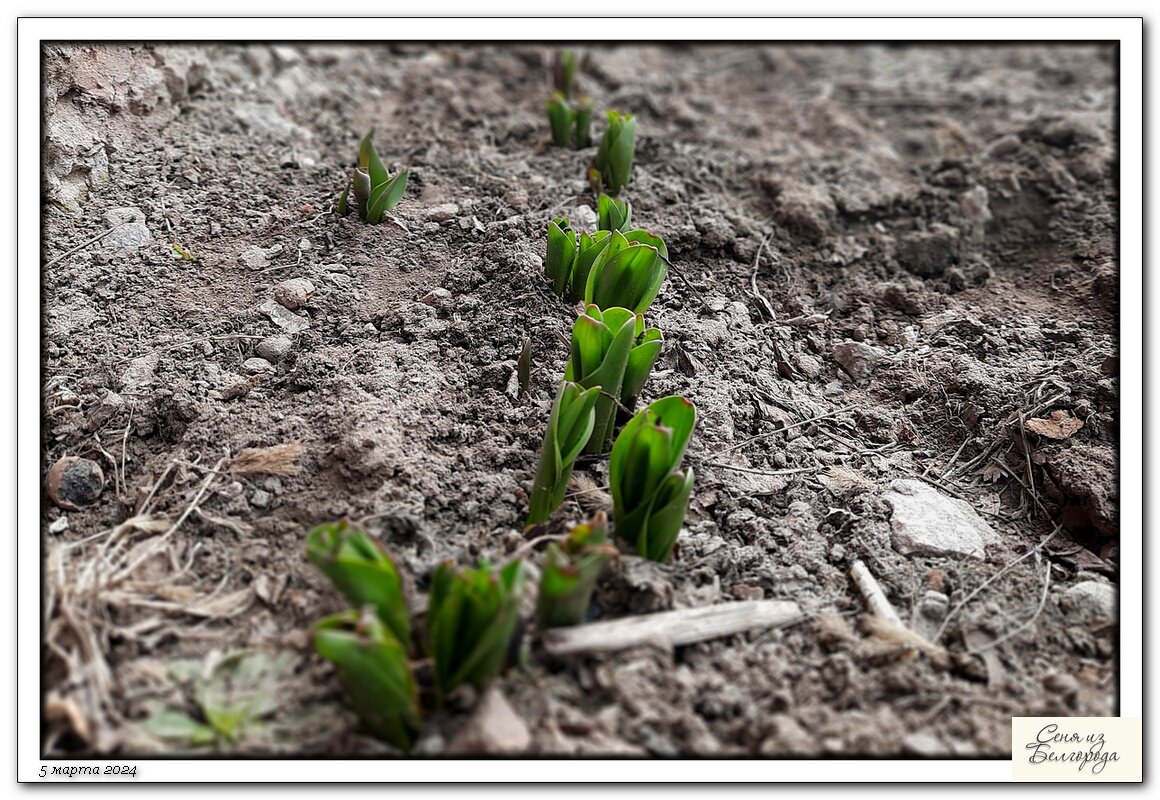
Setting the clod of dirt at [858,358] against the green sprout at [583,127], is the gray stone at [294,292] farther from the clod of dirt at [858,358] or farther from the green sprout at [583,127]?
the clod of dirt at [858,358]

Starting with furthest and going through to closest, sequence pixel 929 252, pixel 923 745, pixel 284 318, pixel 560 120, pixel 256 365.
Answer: pixel 560 120, pixel 929 252, pixel 284 318, pixel 256 365, pixel 923 745

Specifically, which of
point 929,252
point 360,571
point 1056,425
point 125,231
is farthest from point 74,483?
point 929,252

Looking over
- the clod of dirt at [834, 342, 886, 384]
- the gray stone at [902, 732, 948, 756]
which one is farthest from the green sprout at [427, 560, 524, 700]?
the clod of dirt at [834, 342, 886, 384]

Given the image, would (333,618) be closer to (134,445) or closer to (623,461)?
(623,461)

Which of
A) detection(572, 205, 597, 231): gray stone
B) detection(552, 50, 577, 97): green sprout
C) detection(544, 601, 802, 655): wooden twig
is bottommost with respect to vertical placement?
detection(544, 601, 802, 655): wooden twig

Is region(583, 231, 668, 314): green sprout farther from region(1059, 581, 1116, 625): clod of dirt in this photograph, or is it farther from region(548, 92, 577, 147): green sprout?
region(1059, 581, 1116, 625): clod of dirt

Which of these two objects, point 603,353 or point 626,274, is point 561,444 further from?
point 626,274
